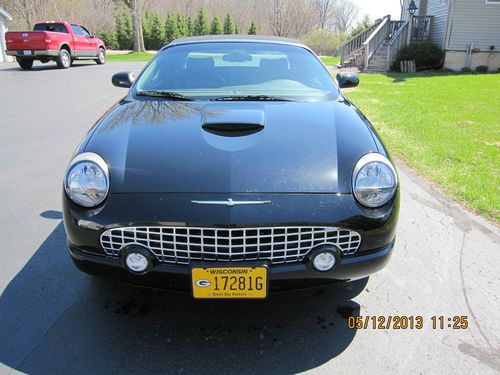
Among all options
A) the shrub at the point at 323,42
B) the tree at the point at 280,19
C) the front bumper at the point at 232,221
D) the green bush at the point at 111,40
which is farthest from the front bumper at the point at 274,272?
the tree at the point at 280,19

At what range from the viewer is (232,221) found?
1968 millimetres

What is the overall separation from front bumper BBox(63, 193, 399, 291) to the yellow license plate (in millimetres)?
50

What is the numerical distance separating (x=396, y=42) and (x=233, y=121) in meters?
18.0

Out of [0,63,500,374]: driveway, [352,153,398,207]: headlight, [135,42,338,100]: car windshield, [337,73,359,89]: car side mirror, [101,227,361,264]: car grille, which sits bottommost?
[0,63,500,374]: driveway

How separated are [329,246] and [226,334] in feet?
2.47

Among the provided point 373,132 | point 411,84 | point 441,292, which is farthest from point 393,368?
point 411,84

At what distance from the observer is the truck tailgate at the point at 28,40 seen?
1648 centimetres

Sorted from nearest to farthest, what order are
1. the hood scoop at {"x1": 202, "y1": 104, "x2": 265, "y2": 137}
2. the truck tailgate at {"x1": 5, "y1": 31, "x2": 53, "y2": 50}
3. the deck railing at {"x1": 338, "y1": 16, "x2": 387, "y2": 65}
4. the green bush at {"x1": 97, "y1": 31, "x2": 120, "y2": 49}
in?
1. the hood scoop at {"x1": 202, "y1": 104, "x2": 265, "y2": 137}
2. the truck tailgate at {"x1": 5, "y1": 31, "x2": 53, "y2": 50}
3. the deck railing at {"x1": 338, "y1": 16, "x2": 387, "y2": 65}
4. the green bush at {"x1": 97, "y1": 31, "x2": 120, "y2": 49}

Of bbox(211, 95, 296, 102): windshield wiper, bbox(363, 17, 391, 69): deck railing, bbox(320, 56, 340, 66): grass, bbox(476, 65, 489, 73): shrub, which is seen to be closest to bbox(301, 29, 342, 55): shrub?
bbox(320, 56, 340, 66): grass

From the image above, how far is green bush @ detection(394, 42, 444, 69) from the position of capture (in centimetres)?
1752

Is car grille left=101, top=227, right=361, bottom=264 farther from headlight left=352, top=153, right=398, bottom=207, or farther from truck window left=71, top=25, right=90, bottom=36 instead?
truck window left=71, top=25, right=90, bottom=36

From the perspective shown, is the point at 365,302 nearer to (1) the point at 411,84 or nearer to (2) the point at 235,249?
(2) the point at 235,249

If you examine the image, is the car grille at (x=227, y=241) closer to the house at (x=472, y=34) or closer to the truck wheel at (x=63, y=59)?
the house at (x=472, y=34)

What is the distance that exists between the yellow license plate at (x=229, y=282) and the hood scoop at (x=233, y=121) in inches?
31.6
